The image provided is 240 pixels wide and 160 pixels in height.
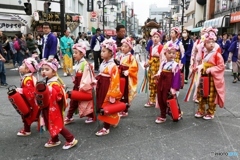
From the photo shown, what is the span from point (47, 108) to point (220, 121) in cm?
308

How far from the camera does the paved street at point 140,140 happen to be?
3.30 m

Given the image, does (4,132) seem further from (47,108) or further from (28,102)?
(47,108)

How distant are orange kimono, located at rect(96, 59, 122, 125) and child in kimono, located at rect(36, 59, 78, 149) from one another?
692 mm

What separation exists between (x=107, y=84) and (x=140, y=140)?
99 cm

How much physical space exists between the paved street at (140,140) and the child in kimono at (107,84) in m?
0.30

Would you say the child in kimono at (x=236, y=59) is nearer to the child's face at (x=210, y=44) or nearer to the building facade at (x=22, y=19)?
the child's face at (x=210, y=44)

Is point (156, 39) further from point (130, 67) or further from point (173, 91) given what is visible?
point (173, 91)

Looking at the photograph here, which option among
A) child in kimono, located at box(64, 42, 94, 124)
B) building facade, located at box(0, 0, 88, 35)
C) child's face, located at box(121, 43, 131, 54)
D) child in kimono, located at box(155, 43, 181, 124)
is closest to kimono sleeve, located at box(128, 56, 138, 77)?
child's face, located at box(121, 43, 131, 54)

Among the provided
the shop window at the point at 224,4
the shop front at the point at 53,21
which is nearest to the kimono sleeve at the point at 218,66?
the shop front at the point at 53,21

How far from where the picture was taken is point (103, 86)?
3.93 metres

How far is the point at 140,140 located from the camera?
3.77 meters

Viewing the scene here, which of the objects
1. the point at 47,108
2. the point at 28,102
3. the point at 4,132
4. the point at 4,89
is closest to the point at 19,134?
the point at 4,132

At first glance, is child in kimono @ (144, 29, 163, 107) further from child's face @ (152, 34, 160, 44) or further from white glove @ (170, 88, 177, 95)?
white glove @ (170, 88, 177, 95)

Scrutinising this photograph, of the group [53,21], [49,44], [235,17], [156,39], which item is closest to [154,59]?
[156,39]
